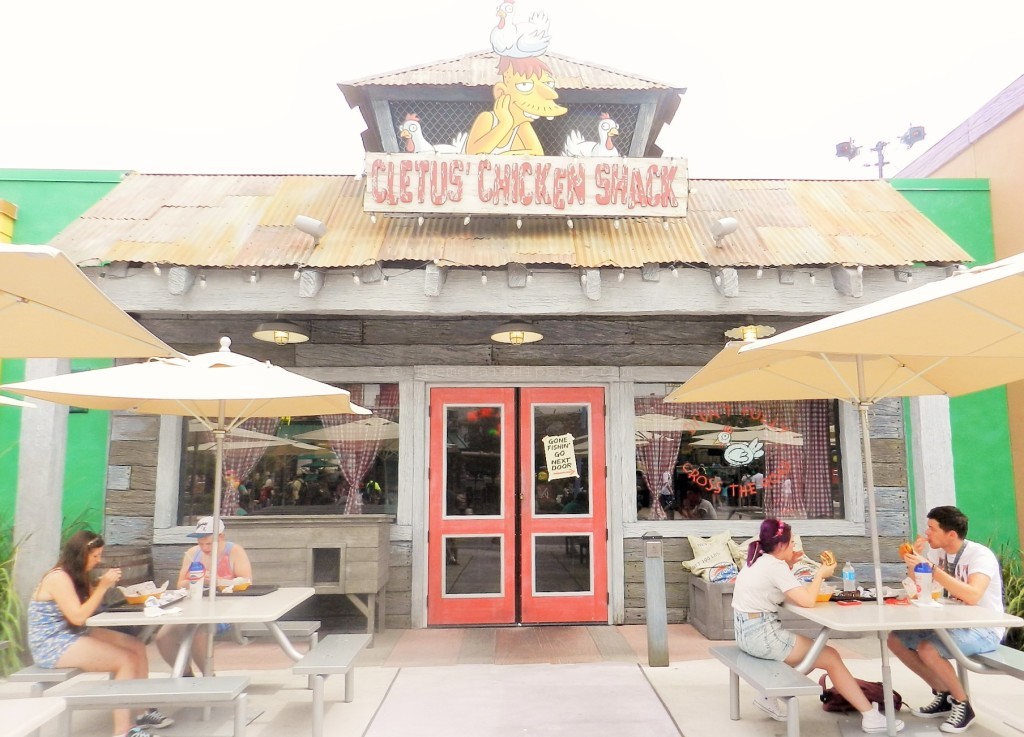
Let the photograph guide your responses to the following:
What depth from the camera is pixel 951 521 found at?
13.5 ft

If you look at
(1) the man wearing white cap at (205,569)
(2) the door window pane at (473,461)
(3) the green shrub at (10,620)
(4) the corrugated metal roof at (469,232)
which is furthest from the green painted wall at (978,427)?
(3) the green shrub at (10,620)

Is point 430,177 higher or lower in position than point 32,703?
higher

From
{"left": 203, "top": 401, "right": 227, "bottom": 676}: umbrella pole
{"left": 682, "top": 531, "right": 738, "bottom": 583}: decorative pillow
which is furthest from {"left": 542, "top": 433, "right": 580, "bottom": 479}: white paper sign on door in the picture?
{"left": 203, "top": 401, "right": 227, "bottom": 676}: umbrella pole

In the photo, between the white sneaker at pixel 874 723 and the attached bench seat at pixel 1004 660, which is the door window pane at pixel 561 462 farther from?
the attached bench seat at pixel 1004 660

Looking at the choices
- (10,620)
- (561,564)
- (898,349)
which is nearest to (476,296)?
(561,564)

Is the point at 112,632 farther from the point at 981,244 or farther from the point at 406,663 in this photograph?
the point at 981,244

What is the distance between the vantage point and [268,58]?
1616cm

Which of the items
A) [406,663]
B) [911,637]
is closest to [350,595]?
[406,663]

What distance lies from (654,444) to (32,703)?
5.32 meters

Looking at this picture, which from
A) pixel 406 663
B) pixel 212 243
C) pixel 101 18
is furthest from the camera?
pixel 101 18

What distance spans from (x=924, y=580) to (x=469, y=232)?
4.30 meters

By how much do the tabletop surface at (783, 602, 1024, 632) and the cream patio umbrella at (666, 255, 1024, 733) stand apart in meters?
Result: 0.18

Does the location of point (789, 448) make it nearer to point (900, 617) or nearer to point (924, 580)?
point (924, 580)

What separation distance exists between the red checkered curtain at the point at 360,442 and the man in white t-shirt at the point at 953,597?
4.56 m
